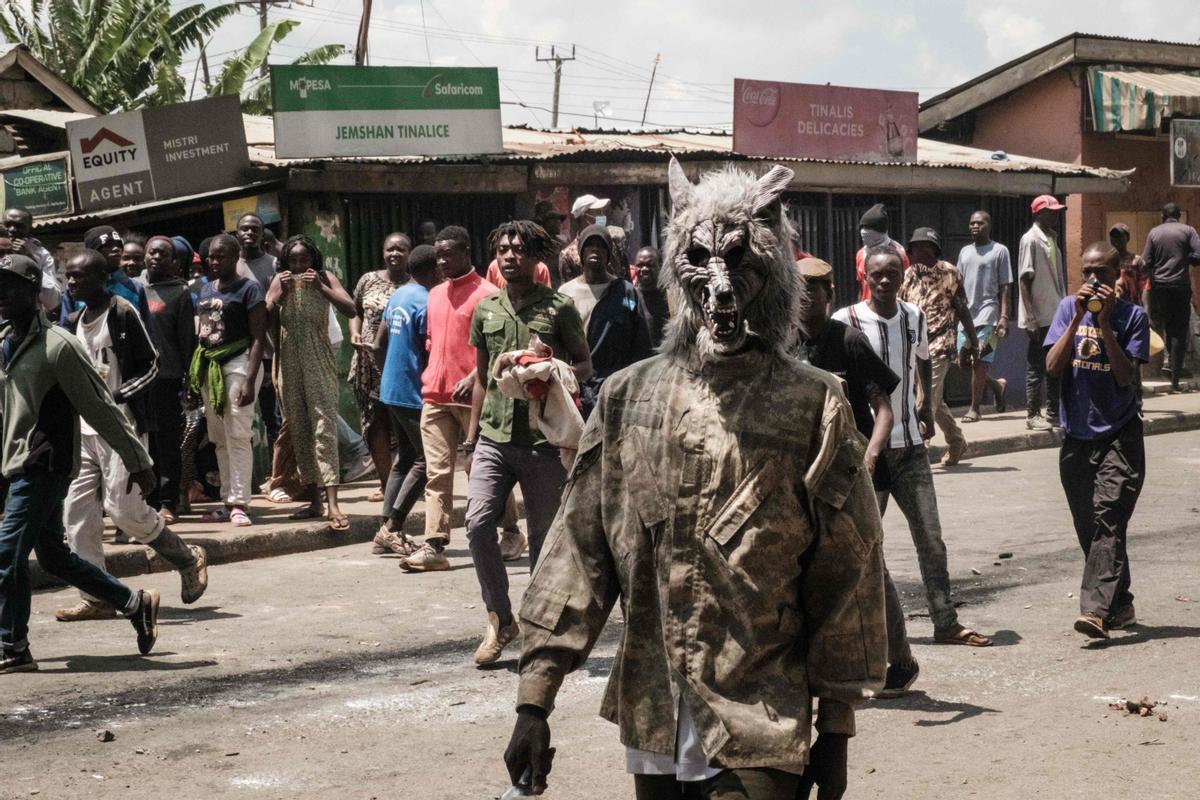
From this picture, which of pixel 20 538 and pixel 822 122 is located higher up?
pixel 822 122

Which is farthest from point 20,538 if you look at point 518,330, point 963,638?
point 963,638

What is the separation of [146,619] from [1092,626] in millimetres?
4049

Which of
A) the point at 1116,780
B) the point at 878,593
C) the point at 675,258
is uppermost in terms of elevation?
the point at 675,258

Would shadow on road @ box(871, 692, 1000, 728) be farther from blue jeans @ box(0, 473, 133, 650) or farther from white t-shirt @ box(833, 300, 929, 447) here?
blue jeans @ box(0, 473, 133, 650)

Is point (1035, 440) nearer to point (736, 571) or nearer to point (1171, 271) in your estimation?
point (1171, 271)

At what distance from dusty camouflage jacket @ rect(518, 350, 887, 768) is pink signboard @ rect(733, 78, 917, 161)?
13309 millimetres

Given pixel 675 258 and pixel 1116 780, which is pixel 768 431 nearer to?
pixel 675 258

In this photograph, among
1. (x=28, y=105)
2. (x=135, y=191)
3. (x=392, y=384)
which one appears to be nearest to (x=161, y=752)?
(x=392, y=384)

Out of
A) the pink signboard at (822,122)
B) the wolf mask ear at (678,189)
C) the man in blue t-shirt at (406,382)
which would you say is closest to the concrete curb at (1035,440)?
the pink signboard at (822,122)

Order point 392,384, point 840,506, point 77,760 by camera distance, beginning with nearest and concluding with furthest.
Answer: point 840,506 → point 77,760 → point 392,384

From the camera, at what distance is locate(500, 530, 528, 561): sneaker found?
387 inches

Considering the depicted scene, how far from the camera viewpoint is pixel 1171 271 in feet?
59.8

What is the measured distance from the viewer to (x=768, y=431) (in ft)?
10.2

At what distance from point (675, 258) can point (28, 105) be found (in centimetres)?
2073
